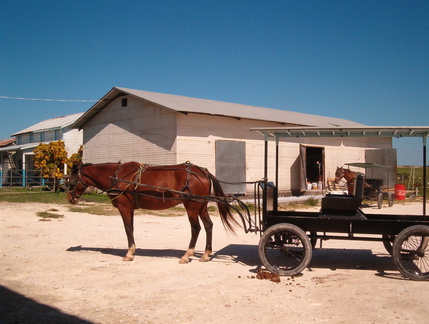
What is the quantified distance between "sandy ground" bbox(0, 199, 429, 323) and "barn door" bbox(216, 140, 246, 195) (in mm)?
10172

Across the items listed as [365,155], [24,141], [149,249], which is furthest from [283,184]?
[24,141]

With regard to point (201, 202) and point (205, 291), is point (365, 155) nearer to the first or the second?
point (201, 202)

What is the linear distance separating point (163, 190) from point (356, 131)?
12.7 feet

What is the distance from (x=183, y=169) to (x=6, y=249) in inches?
174

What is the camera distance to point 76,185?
9203 mm

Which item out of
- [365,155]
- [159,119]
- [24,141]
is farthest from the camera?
[24,141]

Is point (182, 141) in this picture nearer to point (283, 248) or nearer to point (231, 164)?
point (231, 164)

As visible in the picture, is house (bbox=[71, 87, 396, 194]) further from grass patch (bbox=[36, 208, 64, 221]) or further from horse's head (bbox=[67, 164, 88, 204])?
horse's head (bbox=[67, 164, 88, 204])

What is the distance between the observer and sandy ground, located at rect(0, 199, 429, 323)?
5246mm

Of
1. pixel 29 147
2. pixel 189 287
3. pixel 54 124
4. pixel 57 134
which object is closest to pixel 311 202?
pixel 189 287

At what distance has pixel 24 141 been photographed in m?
41.3

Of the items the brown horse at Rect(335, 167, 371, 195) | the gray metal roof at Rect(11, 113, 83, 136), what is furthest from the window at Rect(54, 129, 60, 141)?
the brown horse at Rect(335, 167, 371, 195)

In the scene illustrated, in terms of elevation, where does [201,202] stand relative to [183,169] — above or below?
below

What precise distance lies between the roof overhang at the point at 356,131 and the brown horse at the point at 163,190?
5.22 feet
